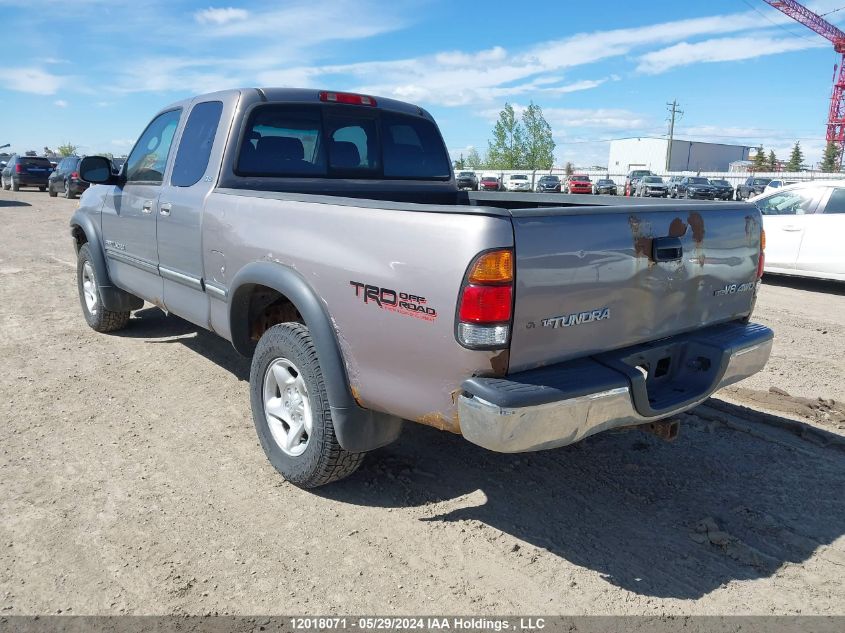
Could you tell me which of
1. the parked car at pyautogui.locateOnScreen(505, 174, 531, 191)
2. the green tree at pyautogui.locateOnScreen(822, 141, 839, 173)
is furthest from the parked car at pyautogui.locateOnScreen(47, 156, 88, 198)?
the green tree at pyautogui.locateOnScreen(822, 141, 839, 173)

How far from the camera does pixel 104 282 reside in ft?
18.4

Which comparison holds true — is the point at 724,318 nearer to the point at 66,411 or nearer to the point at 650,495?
the point at 650,495

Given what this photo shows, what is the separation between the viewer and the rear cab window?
3996 mm

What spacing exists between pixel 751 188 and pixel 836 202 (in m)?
32.9

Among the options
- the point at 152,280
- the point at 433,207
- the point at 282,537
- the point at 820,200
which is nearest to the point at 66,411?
the point at 152,280

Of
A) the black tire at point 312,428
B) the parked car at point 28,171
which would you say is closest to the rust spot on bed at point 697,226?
the black tire at point 312,428

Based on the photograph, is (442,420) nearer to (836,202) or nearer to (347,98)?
(347,98)

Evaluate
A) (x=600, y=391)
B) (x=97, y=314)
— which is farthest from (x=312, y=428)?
(x=97, y=314)

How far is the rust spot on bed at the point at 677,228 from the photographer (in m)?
2.89

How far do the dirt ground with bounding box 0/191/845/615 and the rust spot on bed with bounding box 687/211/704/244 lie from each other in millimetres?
1322

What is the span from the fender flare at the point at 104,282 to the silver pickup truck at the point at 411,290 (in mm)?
1329

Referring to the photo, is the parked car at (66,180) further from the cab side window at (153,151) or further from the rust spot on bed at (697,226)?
the rust spot on bed at (697,226)

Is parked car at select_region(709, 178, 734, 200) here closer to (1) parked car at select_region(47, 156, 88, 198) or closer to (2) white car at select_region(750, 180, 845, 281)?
(2) white car at select_region(750, 180, 845, 281)

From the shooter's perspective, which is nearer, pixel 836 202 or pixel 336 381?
pixel 336 381
